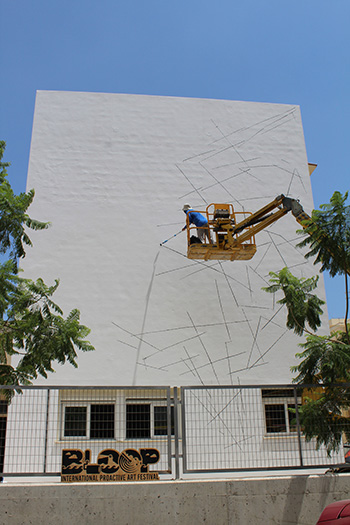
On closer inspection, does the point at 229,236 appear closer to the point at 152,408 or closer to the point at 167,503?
the point at 152,408

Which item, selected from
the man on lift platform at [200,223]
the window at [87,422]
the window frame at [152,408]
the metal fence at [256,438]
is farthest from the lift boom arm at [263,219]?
the window at [87,422]

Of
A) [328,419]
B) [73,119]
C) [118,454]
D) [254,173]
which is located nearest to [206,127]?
[254,173]

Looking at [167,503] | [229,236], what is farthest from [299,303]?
[167,503]

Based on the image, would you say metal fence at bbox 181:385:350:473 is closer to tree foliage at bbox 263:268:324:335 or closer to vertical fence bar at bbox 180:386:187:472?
vertical fence bar at bbox 180:386:187:472

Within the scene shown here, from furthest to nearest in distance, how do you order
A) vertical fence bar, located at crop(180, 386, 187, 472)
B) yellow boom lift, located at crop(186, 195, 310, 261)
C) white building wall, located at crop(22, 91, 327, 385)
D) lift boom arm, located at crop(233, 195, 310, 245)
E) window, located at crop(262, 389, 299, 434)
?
white building wall, located at crop(22, 91, 327, 385), lift boom arm, located at crop(233, 195, 310, 245), yellow boom lift, located at crop(186, 195, 310, 261), window, located at crop(262, 389, 299, 434), vertical fence bar, located at crop(180, 386, 187, 472)

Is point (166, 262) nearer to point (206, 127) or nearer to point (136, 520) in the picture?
point (206, 127)

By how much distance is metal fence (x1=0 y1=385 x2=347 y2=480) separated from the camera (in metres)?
7.38

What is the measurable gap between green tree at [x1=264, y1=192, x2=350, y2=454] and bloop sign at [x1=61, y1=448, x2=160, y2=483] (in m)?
2.95

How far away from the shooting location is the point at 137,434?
826cm

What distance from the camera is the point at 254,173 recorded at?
64.6 ft

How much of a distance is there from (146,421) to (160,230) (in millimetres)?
10432

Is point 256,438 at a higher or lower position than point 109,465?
higher

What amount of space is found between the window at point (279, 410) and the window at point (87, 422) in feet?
9.49

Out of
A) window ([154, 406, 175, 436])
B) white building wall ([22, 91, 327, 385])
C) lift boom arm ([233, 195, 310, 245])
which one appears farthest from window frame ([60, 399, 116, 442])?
white building wall ([22, 91, 327, 385])
